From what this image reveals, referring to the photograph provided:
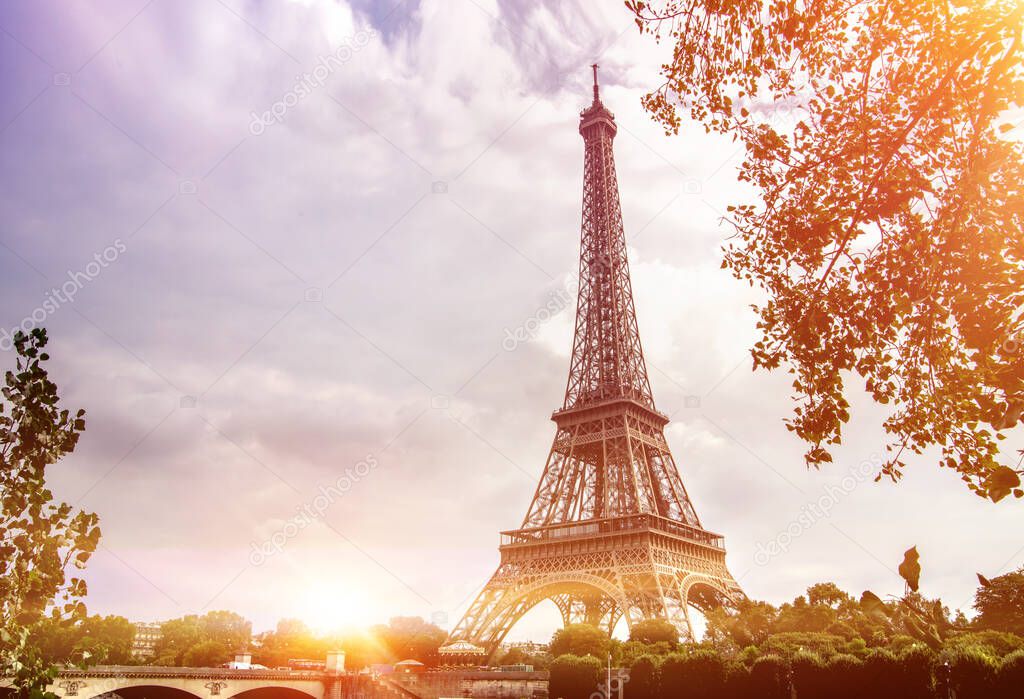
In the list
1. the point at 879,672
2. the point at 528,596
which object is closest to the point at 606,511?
the point at 528,596

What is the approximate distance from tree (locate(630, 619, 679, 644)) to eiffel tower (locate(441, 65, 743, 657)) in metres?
1.39

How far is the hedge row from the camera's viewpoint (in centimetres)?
Answer: 4125

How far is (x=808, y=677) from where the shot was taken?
4888 cm

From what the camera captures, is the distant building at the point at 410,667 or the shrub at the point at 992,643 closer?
the shrub at the point at 992,643

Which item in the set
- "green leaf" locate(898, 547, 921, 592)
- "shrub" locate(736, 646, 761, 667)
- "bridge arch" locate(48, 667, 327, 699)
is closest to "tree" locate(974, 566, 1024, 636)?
"shrub" locate(736, 646, 761, 667)

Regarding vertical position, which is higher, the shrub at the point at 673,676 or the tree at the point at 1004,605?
the tree at the point at 1004,605

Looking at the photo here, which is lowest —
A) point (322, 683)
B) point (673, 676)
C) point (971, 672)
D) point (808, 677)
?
point (322, 683)

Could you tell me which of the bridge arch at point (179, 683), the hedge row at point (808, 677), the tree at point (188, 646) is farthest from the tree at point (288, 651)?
the hedge row at point (808, 677)

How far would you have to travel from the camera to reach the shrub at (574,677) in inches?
2320

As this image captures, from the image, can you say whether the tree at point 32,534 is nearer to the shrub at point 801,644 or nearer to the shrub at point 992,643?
the shrub at point 992,643

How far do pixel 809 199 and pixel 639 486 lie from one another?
215 feet

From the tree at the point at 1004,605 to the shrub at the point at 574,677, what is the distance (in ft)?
127

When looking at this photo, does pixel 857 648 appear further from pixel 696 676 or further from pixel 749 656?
pixel 696 676

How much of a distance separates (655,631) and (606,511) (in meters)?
14.5
